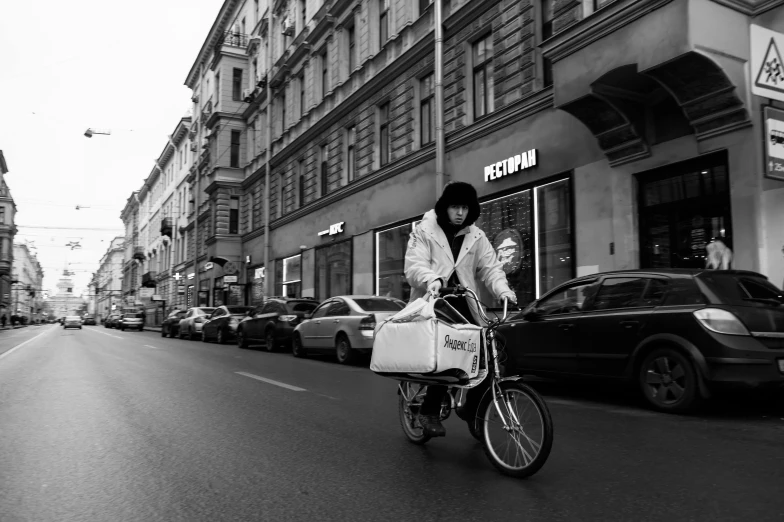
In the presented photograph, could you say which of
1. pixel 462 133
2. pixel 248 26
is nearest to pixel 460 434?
pixel 462 133

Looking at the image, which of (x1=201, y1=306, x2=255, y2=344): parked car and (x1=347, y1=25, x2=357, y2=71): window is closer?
(x1=201, y1=306, x2=255, y2=344): parked car

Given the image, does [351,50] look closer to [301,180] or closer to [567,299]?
[301,180]

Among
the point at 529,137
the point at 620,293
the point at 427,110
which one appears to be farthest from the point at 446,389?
the point at 427,110

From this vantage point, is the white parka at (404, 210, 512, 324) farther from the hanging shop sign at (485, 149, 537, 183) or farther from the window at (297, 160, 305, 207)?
the window at (297, 160, 305, 207)

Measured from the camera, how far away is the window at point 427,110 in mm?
18797

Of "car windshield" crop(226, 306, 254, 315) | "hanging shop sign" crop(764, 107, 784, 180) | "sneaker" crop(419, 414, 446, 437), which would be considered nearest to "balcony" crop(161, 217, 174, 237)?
"car windshield" crop(226, 306, 254, 315)

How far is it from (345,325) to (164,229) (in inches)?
1870

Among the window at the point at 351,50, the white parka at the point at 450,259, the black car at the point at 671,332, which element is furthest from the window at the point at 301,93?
the white parka at the point at 450,259

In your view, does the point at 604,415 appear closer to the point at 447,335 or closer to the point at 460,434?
the point at 460,434

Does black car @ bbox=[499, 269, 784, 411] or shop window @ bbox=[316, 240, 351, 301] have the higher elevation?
shop window @ bbox=[316, 240, 351, 301]

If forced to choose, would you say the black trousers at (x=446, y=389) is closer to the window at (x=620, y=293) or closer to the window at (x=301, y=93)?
the window at (x=620, y=293)

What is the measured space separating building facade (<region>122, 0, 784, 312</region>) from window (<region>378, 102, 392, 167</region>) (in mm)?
69

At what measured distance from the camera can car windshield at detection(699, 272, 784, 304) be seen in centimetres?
649

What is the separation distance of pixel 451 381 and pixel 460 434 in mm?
1387
